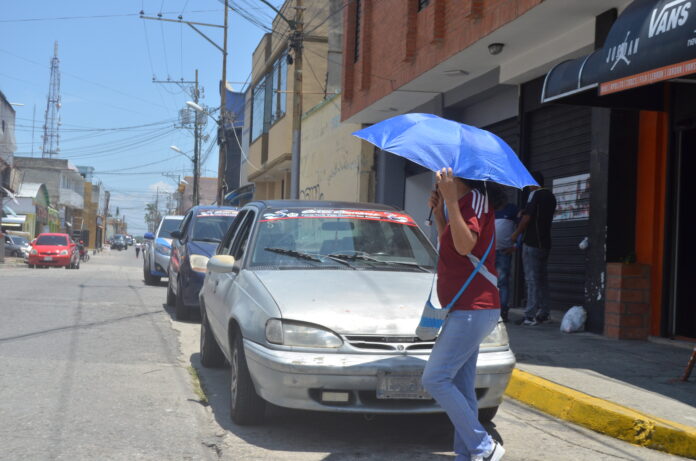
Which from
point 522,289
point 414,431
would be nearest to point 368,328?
point 414,431

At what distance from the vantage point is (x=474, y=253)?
3729 millimetres

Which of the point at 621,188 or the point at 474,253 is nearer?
the point at 474,253

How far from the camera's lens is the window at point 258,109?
33875mm

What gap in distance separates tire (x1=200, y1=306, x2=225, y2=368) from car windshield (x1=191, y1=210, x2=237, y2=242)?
177 inches

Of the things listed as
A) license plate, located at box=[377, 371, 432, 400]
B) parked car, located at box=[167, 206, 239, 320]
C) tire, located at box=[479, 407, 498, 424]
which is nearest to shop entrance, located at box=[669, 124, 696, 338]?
tire, located at box=[479, 407, 498, 424]

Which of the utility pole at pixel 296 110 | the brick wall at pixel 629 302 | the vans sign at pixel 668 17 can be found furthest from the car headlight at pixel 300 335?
the utility pole at pixel 296 110

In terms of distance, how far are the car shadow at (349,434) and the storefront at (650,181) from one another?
418cm

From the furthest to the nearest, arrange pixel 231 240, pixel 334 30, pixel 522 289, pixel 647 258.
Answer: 1. pixel 334 30
2. pixel 522 289
3. pixel 647 258
4. pixel 231 240

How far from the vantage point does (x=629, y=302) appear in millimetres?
8430

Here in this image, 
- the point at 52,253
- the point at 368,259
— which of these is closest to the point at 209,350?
the point at 368,259

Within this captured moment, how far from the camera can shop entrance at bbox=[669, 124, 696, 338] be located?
850 centimetres

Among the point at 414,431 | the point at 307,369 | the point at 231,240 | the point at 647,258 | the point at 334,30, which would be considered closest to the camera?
the point at 307,369

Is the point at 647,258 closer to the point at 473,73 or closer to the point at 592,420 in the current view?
the point at 592,420

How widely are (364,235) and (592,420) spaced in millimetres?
2120
